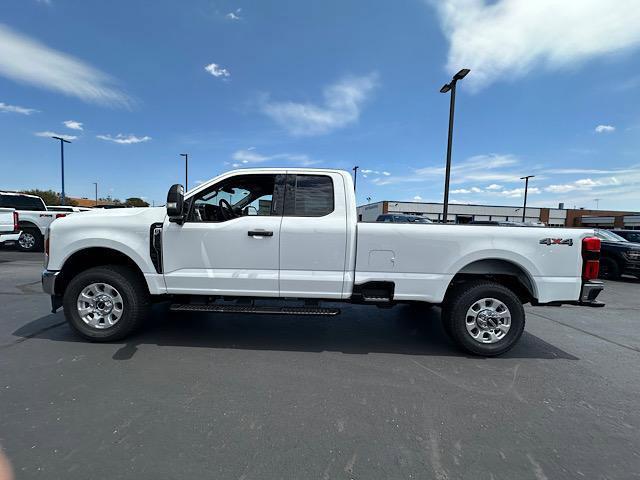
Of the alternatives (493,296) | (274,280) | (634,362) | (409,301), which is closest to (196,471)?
(274,280)

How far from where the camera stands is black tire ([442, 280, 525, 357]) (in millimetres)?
3885

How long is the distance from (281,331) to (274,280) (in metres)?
1.09

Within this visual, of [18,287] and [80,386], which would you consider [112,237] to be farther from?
[18,287]

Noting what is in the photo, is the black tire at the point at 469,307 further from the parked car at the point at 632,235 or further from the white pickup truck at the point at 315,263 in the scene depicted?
the parked car at the point at 632,235

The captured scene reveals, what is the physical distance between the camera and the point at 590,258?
12.7 ft

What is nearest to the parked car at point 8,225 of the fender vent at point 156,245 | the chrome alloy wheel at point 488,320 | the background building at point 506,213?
the fender vent at point 156,245

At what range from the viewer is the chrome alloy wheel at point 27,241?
1291 centimetres

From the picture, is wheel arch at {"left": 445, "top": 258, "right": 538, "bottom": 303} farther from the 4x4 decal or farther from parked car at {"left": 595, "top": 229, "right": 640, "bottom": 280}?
parked car at {"left": 595, "top": 229, "right": 640, "bottom": 280}

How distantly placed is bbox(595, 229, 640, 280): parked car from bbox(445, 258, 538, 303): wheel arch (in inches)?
338

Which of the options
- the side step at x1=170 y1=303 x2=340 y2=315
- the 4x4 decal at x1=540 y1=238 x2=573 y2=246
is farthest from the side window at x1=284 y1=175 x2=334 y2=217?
the 4x4 decal at x1=540 y1=238 x2=573 y2=246

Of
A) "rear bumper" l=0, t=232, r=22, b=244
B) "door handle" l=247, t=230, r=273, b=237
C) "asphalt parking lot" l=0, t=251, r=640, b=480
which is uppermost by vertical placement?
"door handle" l=247, t=230, r=273, b=237

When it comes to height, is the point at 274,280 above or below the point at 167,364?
above

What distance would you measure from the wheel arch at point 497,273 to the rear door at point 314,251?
1381mm

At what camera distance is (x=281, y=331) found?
4.70m
